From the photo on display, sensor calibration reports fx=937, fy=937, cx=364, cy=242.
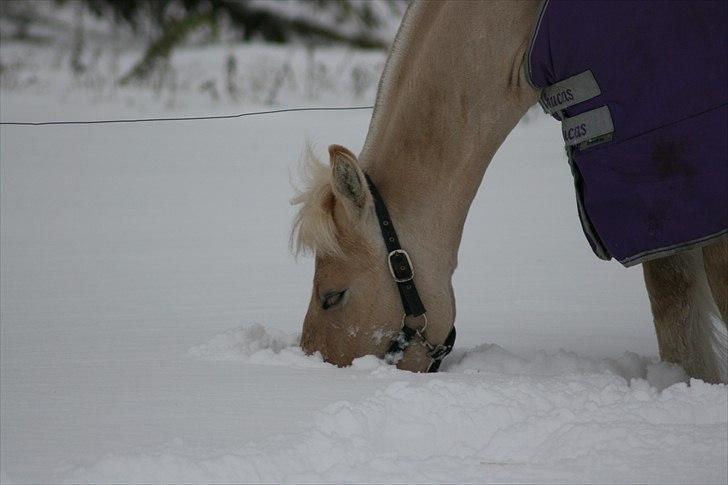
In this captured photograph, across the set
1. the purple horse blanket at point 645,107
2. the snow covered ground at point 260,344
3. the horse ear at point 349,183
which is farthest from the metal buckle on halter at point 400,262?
the purple horse blanket at point 645,107

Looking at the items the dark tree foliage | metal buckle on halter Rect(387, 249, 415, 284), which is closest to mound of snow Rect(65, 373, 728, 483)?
metal buckle on halter Rect(387, 249, 415, 284)

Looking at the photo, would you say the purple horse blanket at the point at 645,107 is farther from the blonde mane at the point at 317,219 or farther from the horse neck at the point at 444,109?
the blonde mane at the point at 317,219

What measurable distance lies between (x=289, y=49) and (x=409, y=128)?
29.0 feet

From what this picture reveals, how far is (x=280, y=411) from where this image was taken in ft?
7.73

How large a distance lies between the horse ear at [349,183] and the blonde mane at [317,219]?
0.19 feet

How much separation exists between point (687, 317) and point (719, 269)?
1.58ft

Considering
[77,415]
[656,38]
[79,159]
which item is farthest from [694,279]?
[79,159]

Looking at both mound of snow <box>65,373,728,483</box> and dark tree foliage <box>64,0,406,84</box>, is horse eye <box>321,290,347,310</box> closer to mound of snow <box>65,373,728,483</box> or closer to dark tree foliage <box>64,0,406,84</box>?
mound of snow <box>65,373,728,483</box>

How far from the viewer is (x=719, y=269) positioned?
2.59 meters

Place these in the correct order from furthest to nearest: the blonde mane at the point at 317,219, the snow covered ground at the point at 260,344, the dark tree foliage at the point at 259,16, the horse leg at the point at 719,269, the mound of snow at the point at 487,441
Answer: the dark tree foliage at the point at 259,16, the blonde mane at the point at 317,219, the horse leg at the point at 719,269, the snow covered ground at the point at 260,344, the mound of snow at the point at 487,441

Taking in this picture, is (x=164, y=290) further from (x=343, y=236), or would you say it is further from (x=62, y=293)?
(x=343, y=236)

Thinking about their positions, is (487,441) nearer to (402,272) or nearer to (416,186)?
(402,272)

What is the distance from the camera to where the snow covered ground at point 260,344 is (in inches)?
81.1

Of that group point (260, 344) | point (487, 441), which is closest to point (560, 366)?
point (487, 441)
